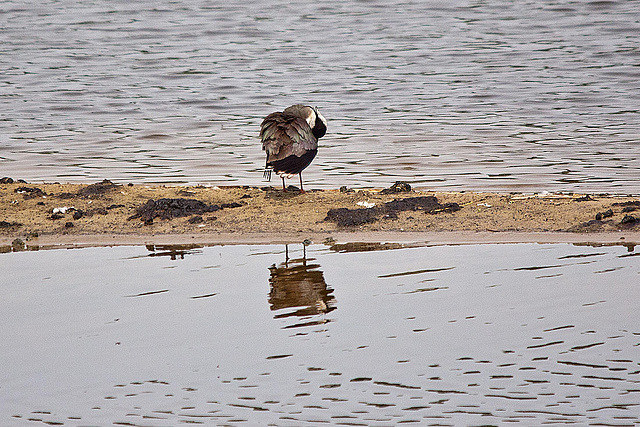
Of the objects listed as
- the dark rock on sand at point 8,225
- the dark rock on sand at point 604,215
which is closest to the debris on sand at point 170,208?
the dark rock on sand at point 8,225

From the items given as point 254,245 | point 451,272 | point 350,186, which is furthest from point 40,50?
point 451,272

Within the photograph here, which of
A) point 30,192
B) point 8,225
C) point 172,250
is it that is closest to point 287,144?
point 172,250

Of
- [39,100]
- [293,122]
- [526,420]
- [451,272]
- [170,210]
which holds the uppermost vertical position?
[39,100]

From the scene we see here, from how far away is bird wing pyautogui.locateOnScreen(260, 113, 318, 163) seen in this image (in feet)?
28.6

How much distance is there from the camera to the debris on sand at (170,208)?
313 inches

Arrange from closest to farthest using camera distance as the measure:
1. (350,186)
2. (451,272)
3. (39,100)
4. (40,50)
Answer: (451,272), (350,186), (39,100), (40,50)

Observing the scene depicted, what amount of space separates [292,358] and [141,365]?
76 centimetres

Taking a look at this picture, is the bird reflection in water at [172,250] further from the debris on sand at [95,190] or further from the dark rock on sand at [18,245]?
the debris on sand at [95,190]

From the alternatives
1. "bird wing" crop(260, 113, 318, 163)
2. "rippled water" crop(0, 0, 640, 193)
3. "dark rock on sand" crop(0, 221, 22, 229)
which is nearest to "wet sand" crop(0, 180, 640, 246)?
"dark rock on sand" crop(0, 221, 22, 229)

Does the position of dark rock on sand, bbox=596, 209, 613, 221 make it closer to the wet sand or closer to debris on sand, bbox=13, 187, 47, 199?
the wet sand

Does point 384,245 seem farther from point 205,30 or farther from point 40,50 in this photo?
point 205,30

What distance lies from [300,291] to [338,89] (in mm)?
13741

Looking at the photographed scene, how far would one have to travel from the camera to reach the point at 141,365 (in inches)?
171

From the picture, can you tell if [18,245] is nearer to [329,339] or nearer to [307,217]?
[307,217]
